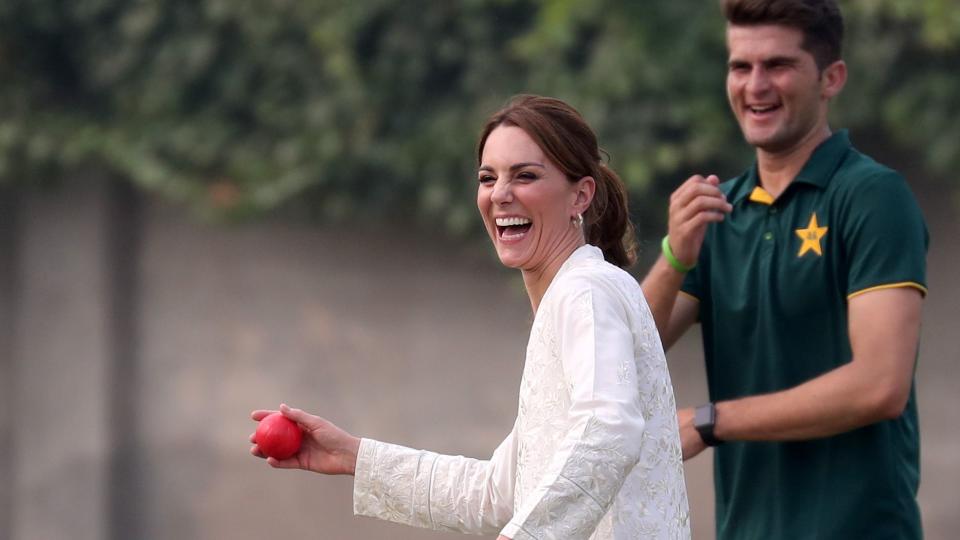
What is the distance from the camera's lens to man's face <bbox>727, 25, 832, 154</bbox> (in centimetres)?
292

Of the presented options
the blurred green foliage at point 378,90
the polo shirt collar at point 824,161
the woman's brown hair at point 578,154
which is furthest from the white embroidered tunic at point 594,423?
the blurred green foliage at point 378,90

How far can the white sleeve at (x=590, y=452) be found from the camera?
2113mm

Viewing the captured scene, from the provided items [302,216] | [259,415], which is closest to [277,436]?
[259,415]

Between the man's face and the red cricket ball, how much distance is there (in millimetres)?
1062

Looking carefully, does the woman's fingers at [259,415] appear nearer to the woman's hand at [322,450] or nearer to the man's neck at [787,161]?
the woman's hand at [322,450]

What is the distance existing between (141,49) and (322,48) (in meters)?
1.19

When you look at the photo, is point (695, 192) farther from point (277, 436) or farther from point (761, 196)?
point (277, 436)

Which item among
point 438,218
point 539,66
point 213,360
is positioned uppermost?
point 539,66

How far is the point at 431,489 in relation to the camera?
2656 millimetres

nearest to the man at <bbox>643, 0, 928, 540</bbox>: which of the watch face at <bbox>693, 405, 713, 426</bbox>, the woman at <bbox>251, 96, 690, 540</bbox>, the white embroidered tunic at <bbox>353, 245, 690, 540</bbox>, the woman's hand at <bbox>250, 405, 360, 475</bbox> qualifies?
the watch face at <bbox>693, 405, 713, 426</bbox>

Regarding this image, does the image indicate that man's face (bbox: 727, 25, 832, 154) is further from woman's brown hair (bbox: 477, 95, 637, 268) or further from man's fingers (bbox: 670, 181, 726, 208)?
woman's brown hair (bbox: 477, 95, 637, 268)

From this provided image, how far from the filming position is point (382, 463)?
8.81 ft

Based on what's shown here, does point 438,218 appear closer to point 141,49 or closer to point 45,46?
point 141,49

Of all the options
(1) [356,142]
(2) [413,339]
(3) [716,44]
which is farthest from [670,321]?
(2) [413,339]
